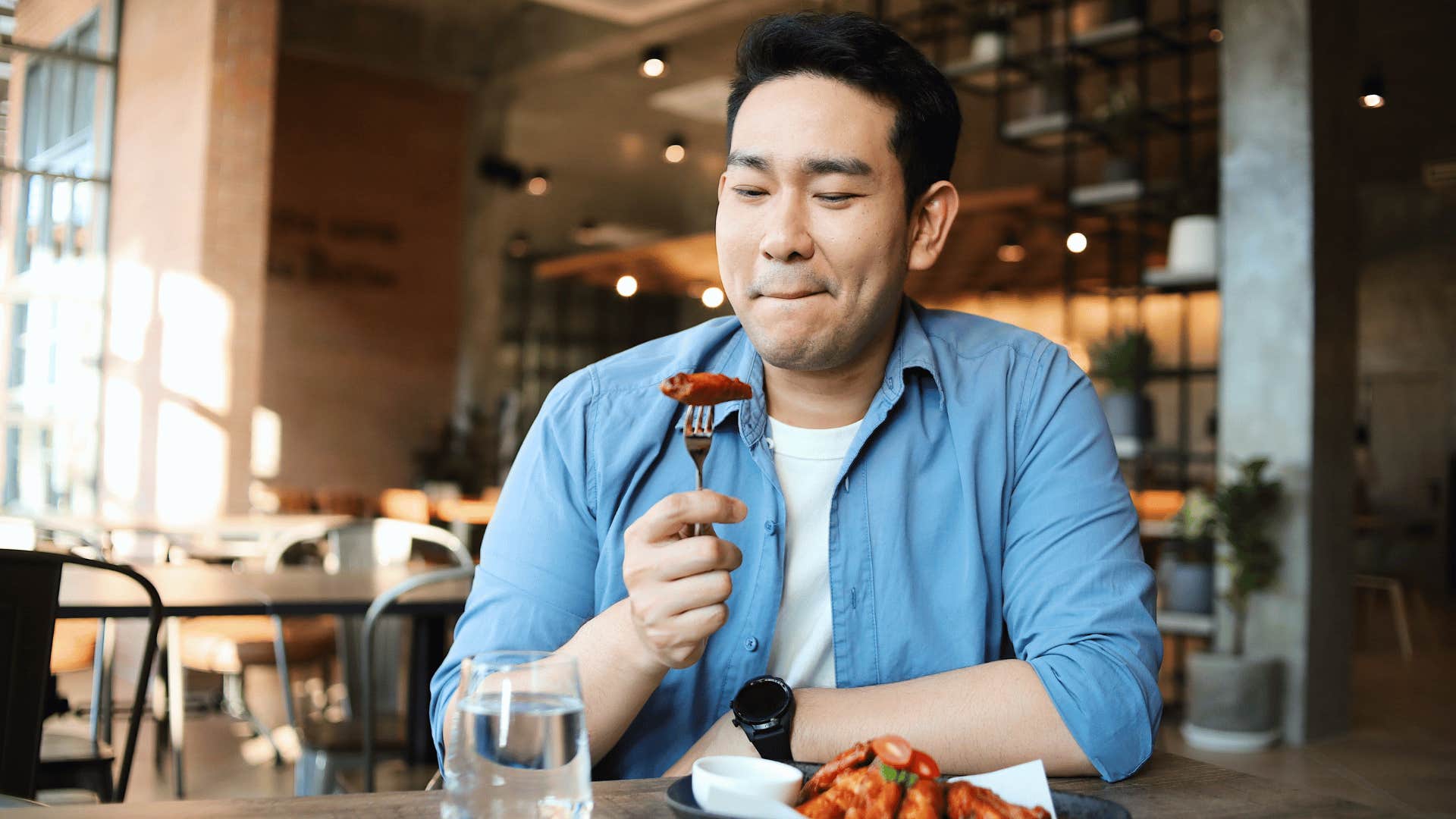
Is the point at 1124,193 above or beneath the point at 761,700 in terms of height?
above

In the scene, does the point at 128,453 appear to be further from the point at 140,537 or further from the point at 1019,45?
the point at 1019,45

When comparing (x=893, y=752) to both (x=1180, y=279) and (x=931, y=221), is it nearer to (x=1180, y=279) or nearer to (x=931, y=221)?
(x=931, y=221)

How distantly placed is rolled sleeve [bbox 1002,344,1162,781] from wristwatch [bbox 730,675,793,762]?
26cm

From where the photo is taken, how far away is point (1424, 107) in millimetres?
9383

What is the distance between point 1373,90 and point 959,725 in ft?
26.4

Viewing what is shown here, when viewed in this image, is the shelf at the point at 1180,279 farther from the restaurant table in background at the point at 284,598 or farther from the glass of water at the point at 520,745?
the glass of water at the point at 520,745

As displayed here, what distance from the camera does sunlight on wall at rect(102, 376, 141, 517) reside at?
738cm

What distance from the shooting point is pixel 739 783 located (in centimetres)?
83

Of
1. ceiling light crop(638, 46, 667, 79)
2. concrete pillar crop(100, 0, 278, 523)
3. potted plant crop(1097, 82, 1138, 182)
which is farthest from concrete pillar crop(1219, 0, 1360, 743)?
concrete pillar crop(100, 0, 278, 523)

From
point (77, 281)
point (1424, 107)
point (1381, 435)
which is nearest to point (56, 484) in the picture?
point (77, 281)

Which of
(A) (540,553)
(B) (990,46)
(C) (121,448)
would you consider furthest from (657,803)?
(C) (121,448)

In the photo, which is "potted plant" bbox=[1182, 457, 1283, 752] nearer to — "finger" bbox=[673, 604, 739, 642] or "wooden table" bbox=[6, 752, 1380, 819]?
"wooden table" bbox=[6, 752, 1380, 819]

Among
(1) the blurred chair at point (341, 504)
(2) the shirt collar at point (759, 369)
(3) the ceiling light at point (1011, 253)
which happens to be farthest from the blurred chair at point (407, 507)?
(2) the shirt collar at point (759, 369)

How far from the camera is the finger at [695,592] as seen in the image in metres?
0.98
